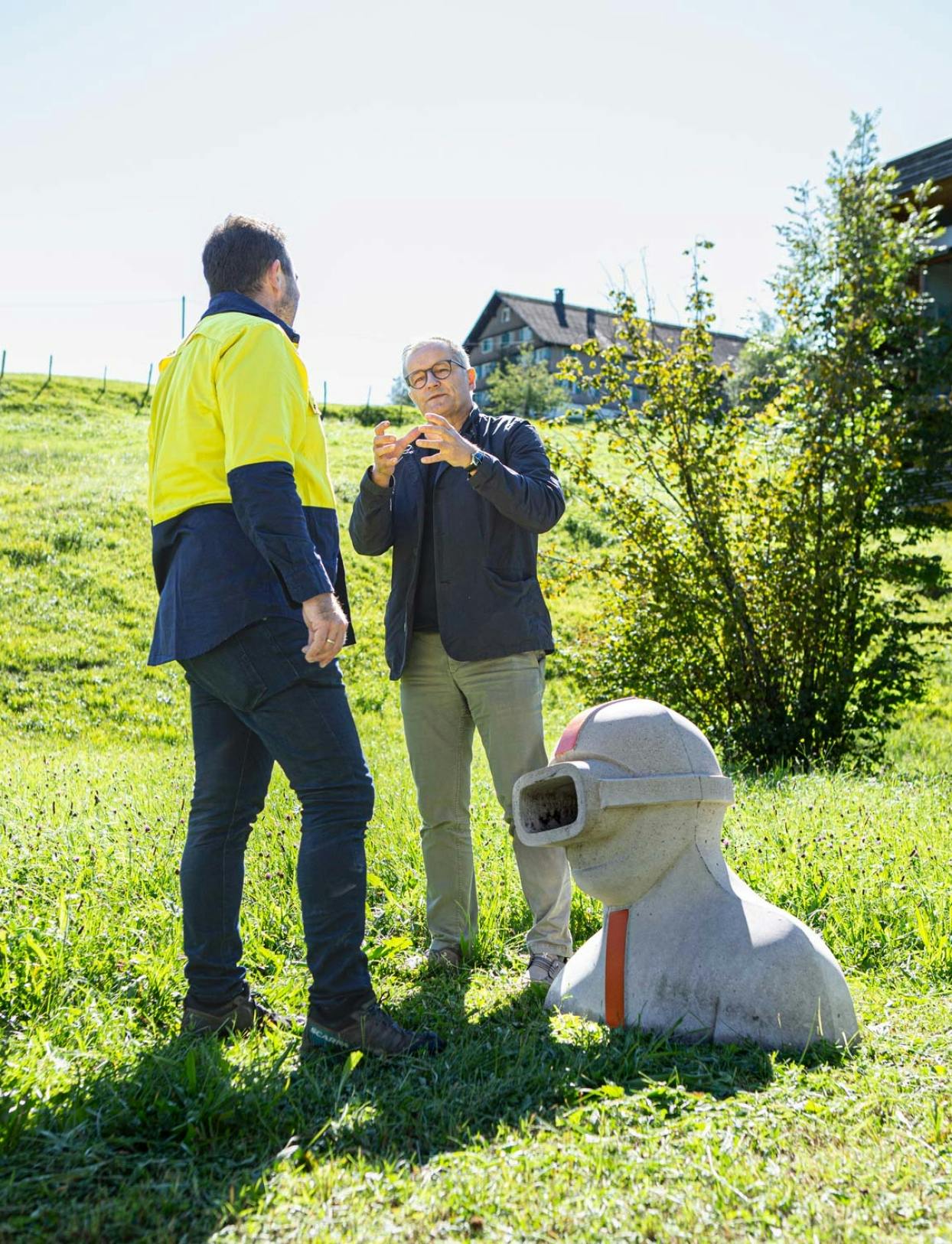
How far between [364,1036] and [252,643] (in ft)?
3.65

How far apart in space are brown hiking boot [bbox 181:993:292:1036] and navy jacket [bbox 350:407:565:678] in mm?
1315

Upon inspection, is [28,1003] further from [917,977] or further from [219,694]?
[917,977]

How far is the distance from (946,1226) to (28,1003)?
2.55 meters

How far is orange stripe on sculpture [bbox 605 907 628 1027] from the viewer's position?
3.28 m

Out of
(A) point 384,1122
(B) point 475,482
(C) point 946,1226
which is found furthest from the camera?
(B) point 475,482

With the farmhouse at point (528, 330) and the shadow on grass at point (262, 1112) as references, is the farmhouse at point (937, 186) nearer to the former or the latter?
the shadow on grass at point (262, 1112)

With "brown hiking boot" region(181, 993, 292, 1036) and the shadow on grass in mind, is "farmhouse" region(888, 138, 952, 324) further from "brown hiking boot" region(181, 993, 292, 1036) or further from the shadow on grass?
"brown hiking boot" region(181, 993, 292, 1036)

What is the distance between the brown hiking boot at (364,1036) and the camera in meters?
3.01

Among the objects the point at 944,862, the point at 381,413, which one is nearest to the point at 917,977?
the point at 944,862

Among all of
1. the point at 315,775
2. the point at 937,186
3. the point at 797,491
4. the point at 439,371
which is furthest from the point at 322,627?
the point at 937,186

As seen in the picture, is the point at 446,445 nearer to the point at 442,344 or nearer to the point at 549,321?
the point at 442,344

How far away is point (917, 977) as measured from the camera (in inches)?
152

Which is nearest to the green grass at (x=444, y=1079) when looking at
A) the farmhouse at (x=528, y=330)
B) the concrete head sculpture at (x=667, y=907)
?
the concrete head sculpture at (x=667, y=907)

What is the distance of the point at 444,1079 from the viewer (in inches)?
113
